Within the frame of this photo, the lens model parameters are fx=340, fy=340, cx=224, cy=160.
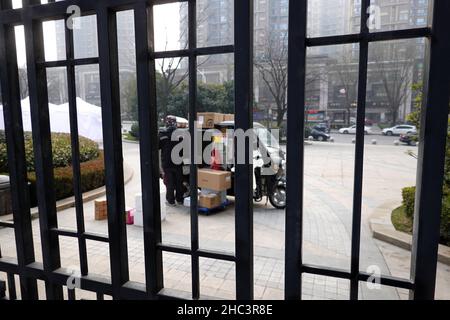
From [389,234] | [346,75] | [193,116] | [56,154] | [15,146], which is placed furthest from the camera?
[56,154]

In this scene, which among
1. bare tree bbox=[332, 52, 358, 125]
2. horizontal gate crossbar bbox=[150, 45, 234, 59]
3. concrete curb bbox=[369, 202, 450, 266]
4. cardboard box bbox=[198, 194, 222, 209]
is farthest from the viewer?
cardboard box bbox=[198, 194, 222, 209]

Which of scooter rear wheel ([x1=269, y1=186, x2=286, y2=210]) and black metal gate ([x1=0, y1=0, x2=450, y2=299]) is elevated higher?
black metal gate ([x1=0, y1=0, x2=450, y2=299])

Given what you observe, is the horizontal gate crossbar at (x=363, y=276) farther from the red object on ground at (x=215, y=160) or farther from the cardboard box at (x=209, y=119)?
the cardboard box at (x=209, y=119)

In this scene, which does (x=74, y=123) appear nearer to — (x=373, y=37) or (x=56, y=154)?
(x=373, y=37)

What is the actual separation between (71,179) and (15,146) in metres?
5.05

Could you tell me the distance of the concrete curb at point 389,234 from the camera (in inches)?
156

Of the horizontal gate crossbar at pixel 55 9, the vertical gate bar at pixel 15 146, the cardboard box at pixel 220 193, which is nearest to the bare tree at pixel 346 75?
the horizontal gate crossbar at pixel 55 9

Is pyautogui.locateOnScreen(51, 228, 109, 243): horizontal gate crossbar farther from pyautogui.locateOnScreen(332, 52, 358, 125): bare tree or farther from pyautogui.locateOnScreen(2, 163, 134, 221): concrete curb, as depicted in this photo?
pyautogui.locateOnScreen(2, 163, 134, 221): concrete curb

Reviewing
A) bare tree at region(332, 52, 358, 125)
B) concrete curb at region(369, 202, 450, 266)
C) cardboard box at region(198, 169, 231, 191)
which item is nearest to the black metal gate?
bare tree at region(332, 52, 358, 125)

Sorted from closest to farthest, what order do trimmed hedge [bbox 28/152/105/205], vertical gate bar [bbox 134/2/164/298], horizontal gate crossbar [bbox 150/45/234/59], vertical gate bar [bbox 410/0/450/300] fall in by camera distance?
vertical gate bar [bbox 410/0/450/300]
horizontal gate crossbar [bbox 150/45/234/59]
vertical gate bar [bbox 134/2/164/298]
trimmed hedge [bbox 28/152/105/205]

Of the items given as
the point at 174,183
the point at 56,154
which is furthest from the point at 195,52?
the point at 56,154

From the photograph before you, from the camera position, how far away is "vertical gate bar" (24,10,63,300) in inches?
69.2

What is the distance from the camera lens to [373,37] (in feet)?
4.04

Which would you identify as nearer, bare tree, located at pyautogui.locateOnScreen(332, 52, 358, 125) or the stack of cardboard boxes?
bare tree, located at pyautogui.locateOnScreen(332, 52, 358, 125)
